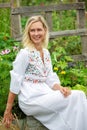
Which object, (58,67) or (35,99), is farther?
(58,67)

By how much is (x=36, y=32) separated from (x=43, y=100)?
26.3 inches

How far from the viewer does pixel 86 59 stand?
21.9ft

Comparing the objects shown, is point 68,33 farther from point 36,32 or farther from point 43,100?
point 43,100

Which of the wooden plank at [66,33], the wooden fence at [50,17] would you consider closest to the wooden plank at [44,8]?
the wooden fence at [50,17]

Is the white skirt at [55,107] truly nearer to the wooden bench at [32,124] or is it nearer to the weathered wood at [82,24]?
the wooden bench at [32,124]

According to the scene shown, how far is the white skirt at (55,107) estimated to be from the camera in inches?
157

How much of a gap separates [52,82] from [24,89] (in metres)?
0.36

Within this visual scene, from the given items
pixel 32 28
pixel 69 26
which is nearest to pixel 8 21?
pixel 69 26

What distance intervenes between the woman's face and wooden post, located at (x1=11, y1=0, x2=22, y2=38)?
227cm

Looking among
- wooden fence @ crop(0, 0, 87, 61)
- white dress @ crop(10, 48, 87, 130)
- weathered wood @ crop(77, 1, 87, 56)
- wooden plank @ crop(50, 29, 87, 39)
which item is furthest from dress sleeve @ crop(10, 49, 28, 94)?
weathered wood @ crop(77, 1, 87, 56)

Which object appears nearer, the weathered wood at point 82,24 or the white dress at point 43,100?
the white dress at point 43,100

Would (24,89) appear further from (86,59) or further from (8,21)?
(8,21)

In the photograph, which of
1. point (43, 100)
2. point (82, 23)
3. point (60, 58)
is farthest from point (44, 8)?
point (43, 100)

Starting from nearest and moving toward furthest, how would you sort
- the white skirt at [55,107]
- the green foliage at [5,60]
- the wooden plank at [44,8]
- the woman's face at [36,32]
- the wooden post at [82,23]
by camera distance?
1. the white skirt at [55,107]
2. the woman's face at [36,32]
3. the green foliage at [5,60]
4. the wooden plank at [44,8]
5. the wooden post at [82,23]
